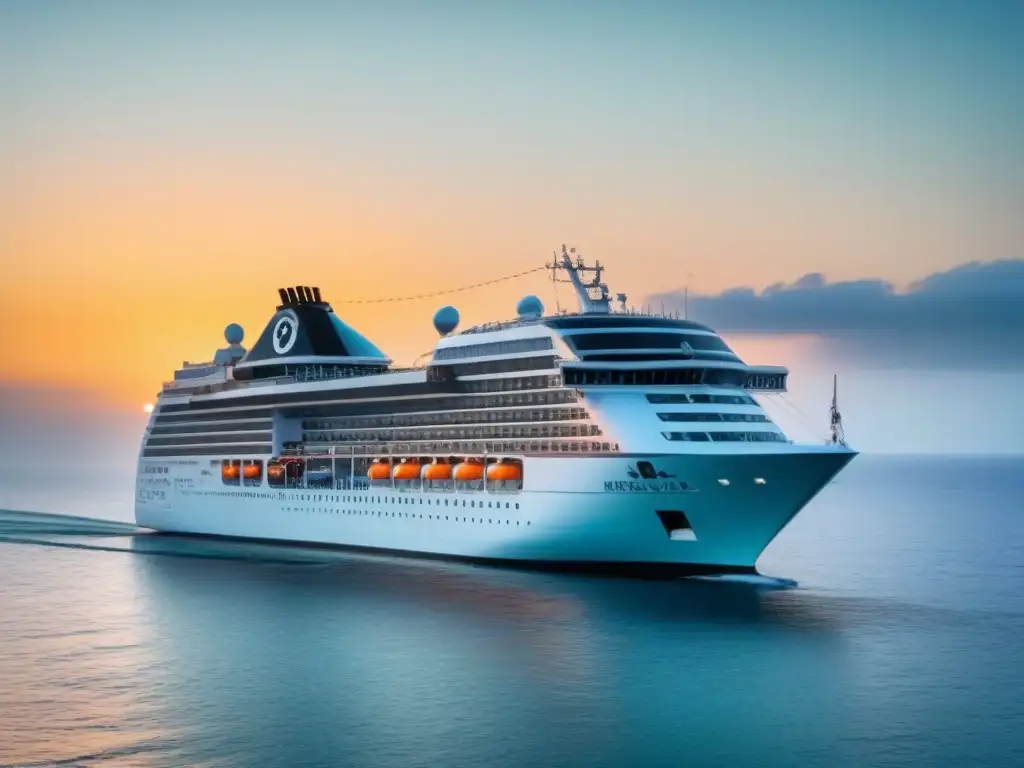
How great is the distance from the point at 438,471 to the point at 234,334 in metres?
36.1

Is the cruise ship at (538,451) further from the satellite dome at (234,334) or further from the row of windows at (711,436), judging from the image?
the satellite dome at (234,334)

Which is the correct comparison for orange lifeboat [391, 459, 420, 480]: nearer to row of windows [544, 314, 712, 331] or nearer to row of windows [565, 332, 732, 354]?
row of windows [544, 314, 712, 331]

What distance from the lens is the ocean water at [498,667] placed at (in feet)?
94.3

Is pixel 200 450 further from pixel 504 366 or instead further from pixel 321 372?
pixel 504 366

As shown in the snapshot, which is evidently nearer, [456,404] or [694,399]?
[694,399]

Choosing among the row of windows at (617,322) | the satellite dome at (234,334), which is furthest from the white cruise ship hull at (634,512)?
the satellite dome at (234,334)

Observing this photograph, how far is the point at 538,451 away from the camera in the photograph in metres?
53.7

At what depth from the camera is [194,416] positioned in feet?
276

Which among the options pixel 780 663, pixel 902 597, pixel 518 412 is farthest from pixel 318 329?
pixel 780 663

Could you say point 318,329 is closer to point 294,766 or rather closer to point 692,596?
point 692,596

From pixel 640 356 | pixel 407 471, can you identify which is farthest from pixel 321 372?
pixel 640 356

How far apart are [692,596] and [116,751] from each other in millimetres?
25912

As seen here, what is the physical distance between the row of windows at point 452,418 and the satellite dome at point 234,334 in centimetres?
1751

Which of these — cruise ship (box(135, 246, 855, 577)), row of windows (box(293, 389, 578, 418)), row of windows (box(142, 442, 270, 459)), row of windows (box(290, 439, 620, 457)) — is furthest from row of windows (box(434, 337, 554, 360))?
row of windows (box(142, 442, 270, 459))
